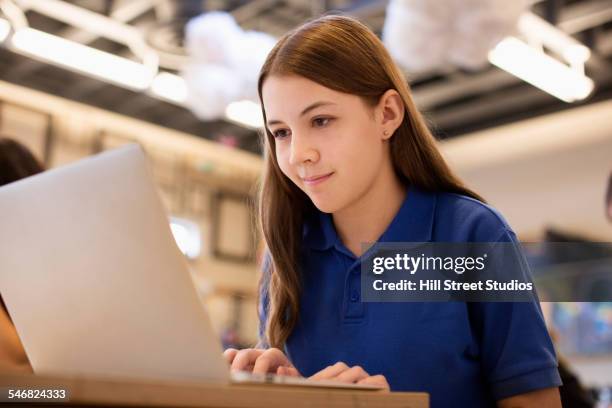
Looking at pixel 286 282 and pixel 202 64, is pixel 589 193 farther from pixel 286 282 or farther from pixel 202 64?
pixel 286 282

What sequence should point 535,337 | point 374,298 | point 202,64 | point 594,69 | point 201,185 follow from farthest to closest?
1. point 201,185
2. point 594,69
3. point 202,64
4. point 374,298
5. point 535,337

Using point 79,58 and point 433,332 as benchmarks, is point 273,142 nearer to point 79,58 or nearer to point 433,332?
point 433,332

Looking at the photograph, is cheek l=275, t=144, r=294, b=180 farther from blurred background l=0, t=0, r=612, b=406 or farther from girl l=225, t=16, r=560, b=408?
blurred background l=0, t=0, r=612, b=406

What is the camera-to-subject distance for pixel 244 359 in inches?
36.2

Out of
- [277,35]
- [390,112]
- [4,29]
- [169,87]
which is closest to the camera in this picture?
[390,112]

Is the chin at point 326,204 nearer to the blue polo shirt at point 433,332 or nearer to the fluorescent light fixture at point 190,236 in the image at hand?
the blue polo shirt at point 433,332

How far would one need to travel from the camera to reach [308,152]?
108cm

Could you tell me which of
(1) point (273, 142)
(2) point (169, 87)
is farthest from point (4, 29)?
(1) point (273, 142)

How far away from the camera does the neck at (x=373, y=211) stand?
3.98ft

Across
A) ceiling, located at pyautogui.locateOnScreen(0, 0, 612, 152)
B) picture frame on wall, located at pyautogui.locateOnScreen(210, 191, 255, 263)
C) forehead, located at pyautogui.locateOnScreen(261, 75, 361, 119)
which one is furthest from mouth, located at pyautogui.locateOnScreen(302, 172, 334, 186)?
picture frame on wall, located at pyautogui.locateOnScreen(210, 191, 255, 263)

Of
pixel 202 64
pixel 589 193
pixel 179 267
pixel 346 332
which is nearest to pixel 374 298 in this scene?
pixel 346 332

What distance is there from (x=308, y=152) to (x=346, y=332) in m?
0.29

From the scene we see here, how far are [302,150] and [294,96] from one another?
0.08 meters

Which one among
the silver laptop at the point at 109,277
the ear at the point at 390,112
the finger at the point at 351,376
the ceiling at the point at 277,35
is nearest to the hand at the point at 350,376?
the finger at the point at 351,376
